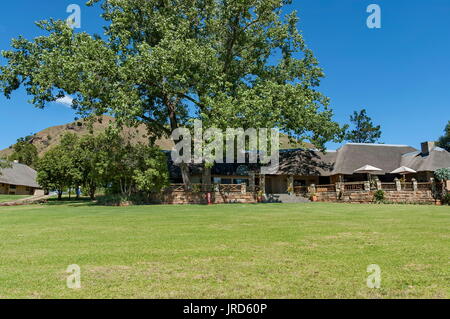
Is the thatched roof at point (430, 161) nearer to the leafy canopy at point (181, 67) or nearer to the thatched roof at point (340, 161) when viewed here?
the thatched roof at point (340, 161)

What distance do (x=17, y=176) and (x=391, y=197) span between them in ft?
202

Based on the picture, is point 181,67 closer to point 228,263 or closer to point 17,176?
point 228,263

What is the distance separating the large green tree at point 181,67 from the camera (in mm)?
25047

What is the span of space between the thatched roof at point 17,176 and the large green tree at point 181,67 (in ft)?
119

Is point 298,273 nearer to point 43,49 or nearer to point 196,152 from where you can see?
point 196,152

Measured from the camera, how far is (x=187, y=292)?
445cm

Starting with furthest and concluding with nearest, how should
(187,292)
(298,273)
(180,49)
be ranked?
(180,49), (298,273), (187,292)

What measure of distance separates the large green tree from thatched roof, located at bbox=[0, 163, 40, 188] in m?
36.2

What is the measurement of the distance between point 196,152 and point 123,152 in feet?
22.3

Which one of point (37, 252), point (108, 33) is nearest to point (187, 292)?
point (37, 252)

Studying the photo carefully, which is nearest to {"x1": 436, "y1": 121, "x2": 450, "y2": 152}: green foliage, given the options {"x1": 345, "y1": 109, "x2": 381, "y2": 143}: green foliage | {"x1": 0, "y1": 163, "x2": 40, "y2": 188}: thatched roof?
{"x1": 345, "y1": 109, "x2": 381, "y2": 143}: green foliage

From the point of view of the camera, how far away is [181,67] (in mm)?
25531

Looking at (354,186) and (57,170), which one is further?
(57,170)

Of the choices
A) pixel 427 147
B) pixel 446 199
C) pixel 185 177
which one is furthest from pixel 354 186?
pixel 185 177
